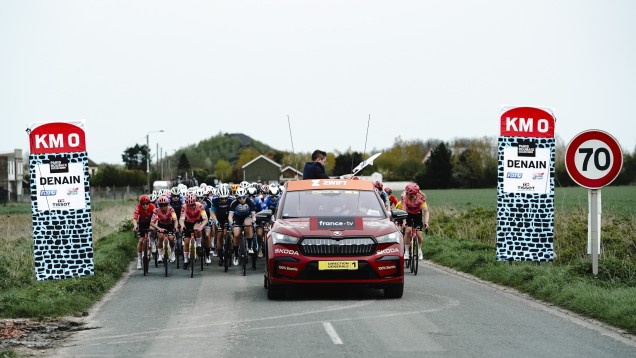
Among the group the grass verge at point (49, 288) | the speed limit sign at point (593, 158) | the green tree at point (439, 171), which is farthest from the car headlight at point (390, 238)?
the green tree at point (439, 171)

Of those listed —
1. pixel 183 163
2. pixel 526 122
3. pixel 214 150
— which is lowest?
pixel 183 163

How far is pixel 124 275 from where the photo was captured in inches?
848

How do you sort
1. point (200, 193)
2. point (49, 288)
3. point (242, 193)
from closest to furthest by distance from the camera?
point (49, 288), point (242, 193), point (200, 193)

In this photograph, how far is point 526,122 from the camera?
1938 centimetres

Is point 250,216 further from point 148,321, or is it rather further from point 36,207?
Result: point 148,321

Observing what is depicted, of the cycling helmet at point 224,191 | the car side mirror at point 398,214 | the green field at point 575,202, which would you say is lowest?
the green field at point 575,202

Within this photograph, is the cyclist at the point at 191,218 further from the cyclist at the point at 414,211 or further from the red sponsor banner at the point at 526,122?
the red sponsor banner at the point at 526,122

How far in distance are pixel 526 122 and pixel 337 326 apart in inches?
357

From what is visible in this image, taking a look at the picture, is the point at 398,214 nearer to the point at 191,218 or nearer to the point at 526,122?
the point at 526,122

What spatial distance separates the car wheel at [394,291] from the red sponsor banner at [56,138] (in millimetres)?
7068

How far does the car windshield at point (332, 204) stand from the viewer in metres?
15.6

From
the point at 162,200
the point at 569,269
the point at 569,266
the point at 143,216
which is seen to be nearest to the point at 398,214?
the point at 569,269

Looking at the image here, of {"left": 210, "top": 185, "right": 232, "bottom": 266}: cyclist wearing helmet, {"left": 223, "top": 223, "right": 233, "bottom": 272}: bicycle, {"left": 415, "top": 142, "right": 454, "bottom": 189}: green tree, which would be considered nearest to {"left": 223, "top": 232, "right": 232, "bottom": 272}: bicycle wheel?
{"left": 223, "top": 223, "right": 233, "bottom": 272}: bicycle

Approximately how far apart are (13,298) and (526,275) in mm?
8806
